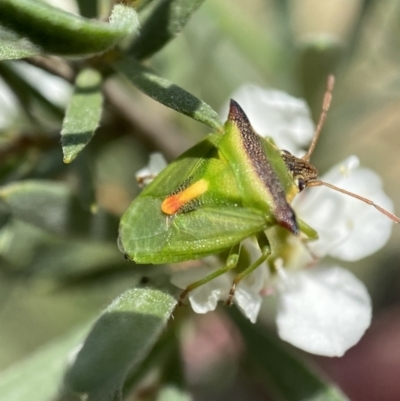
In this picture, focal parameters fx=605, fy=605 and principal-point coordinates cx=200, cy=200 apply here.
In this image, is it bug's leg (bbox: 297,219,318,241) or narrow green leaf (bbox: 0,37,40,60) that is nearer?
narrow green leaf (bbox: 0,37,40,60)

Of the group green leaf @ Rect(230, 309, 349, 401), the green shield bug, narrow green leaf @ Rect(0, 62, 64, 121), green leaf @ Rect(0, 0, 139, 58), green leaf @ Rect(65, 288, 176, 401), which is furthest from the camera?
narrow green leaf @ Rect(0, 62, 64, 121)

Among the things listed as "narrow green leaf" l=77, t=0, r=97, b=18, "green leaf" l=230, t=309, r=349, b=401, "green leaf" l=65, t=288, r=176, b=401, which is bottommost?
"green leaf" l=230, t=309, r=349, b=401

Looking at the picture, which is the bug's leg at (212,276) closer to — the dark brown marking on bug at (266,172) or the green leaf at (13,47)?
the dark brown marking on bug at (266,172)

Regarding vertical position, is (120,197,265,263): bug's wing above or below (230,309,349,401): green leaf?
above

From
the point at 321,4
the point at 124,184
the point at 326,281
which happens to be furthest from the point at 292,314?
the point at 321,4

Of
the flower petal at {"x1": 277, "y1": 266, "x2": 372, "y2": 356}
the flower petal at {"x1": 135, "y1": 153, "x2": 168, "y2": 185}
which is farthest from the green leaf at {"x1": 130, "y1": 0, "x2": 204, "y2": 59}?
the flower petal at {"x1": 277, "y1": 266, "x2": 372, "y2": 356}

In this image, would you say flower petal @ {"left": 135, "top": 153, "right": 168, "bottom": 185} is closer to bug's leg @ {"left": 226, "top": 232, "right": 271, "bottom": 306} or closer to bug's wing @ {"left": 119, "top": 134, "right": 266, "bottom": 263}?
bug's wing @ {"left": 119, "top": 134, "right": 266, "bottom": 263}

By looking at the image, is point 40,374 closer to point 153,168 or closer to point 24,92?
point 153,168
